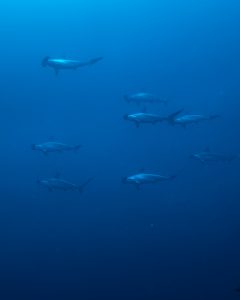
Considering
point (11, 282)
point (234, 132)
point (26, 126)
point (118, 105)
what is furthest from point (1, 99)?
point (234, 132)

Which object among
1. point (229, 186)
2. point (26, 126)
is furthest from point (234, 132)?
point (26, 126)

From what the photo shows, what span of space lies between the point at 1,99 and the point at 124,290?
9841 millimetres

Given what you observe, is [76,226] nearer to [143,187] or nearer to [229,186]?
[143,187]

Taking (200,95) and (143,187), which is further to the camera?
(200,95)

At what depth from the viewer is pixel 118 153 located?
18.0 meters

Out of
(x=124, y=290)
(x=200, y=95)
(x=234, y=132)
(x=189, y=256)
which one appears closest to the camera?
(x=124, y=290)

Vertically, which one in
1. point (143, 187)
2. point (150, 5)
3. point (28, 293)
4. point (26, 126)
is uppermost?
point (150, 5)

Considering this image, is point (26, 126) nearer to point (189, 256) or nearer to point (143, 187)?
point (143, 187)

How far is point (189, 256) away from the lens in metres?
14.4

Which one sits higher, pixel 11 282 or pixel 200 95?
pixel 200 95

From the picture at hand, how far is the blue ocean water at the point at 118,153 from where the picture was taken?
14109 mm

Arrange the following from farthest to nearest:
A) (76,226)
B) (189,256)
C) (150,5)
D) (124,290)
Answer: (150,5) < (76,226) < (189,256) < (124,290)

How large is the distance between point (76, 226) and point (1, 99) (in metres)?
6.74

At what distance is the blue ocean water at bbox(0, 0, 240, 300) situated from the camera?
14109mm
